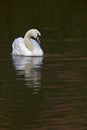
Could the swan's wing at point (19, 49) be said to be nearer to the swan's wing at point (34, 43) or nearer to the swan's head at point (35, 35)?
the swan's wing at point (34, 43)

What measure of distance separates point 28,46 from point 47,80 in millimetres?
4959

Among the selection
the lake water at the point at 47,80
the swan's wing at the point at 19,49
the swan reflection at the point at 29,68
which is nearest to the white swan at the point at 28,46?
the swan's wing at the point at 19,49

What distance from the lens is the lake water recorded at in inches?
440

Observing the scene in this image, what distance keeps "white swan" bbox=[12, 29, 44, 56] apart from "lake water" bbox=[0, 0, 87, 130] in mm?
218

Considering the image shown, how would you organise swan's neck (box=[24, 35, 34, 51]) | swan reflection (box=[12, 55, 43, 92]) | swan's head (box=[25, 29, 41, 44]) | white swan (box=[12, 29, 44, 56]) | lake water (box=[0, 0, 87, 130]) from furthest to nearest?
swan's head (box=[25, 29, 41, 44]), swan's neck (box=[24, 35, 34, 51]), white swan (box=[12, 29, 44, 56]), swan reflection (box=[12, 55, 43, 92]), lake water (box=[0, 0, 87, 130])

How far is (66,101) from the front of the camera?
40.7ft

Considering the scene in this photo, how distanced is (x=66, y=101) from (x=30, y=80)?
2392mm

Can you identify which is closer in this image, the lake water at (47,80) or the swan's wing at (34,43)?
the lake water at (47,80)

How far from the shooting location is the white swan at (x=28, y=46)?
18.9m

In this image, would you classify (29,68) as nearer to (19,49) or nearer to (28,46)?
(19,49)

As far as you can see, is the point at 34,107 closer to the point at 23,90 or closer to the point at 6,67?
the point at 23,90

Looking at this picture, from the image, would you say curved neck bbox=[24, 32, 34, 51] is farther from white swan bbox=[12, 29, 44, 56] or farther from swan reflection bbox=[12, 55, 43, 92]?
swan reflection bbox=[12, 55, 43, 92]

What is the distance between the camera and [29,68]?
1636 cm

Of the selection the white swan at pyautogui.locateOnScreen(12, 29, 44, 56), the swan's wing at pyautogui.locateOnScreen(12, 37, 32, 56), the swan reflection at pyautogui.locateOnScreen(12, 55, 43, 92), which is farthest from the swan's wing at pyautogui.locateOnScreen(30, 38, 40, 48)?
the swan reflection at pyautogui.locateOnScreen(12, 55, 43, 92)
